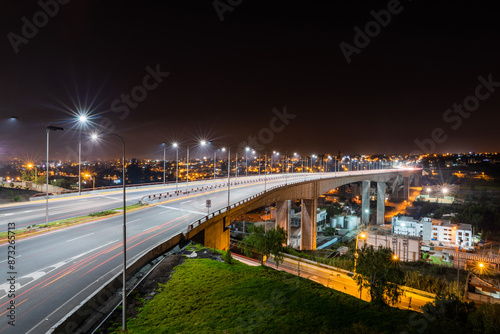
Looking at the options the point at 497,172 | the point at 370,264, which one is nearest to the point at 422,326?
the point at 370,264

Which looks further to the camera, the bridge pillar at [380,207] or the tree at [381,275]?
the bridge pillar at [380,207]

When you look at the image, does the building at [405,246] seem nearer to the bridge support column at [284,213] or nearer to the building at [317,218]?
the bridge support column at [284,213]

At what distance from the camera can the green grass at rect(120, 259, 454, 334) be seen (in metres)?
12.2

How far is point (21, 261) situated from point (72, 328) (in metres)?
6.98

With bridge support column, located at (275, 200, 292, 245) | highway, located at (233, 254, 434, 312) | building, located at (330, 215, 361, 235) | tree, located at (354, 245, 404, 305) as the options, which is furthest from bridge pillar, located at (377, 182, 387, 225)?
tree, located at (354, 245, 404, 305)

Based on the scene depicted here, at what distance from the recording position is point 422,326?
1299 cm

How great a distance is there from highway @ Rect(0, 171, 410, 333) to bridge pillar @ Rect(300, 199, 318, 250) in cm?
3155

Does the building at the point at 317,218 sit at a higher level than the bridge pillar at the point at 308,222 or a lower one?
lower

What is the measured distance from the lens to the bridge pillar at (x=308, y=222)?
5428 cm

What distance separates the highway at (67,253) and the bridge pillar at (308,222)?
31547 mm

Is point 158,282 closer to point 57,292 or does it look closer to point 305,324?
point 57,292

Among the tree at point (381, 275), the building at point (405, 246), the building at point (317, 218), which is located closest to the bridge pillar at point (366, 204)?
the building at point (317, 218)

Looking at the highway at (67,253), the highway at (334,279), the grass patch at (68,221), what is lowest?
the highway at (334,279)

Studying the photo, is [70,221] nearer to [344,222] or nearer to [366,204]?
[344,222]
